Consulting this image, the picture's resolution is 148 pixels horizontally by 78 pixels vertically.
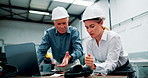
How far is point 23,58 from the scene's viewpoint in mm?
1029

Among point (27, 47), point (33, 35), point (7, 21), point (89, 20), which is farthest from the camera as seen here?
point (33, 35)

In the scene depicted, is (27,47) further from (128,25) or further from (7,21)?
(7,21)

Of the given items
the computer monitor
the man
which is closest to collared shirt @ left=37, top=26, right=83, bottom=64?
the man

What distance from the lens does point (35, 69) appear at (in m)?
1.03

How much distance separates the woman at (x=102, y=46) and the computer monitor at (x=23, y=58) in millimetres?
443

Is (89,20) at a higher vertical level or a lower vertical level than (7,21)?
lower

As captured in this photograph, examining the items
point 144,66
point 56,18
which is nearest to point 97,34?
point 56,18

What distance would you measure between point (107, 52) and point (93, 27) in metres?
0.28

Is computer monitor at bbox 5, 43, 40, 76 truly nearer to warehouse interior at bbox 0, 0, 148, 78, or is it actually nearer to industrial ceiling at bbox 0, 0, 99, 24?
warehouse interior at bbox 0, 0, 148, 78

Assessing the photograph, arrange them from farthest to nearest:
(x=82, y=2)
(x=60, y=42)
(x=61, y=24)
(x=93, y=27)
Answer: (x=82, y=2), (x=60, y=42), (x=61, y=24), (x=93, y=27)

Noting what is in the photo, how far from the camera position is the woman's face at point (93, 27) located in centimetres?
126

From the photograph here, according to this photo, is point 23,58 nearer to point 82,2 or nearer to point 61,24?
point 61,24

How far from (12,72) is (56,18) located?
3.58ft

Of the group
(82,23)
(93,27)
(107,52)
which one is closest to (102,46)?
(107,52)
